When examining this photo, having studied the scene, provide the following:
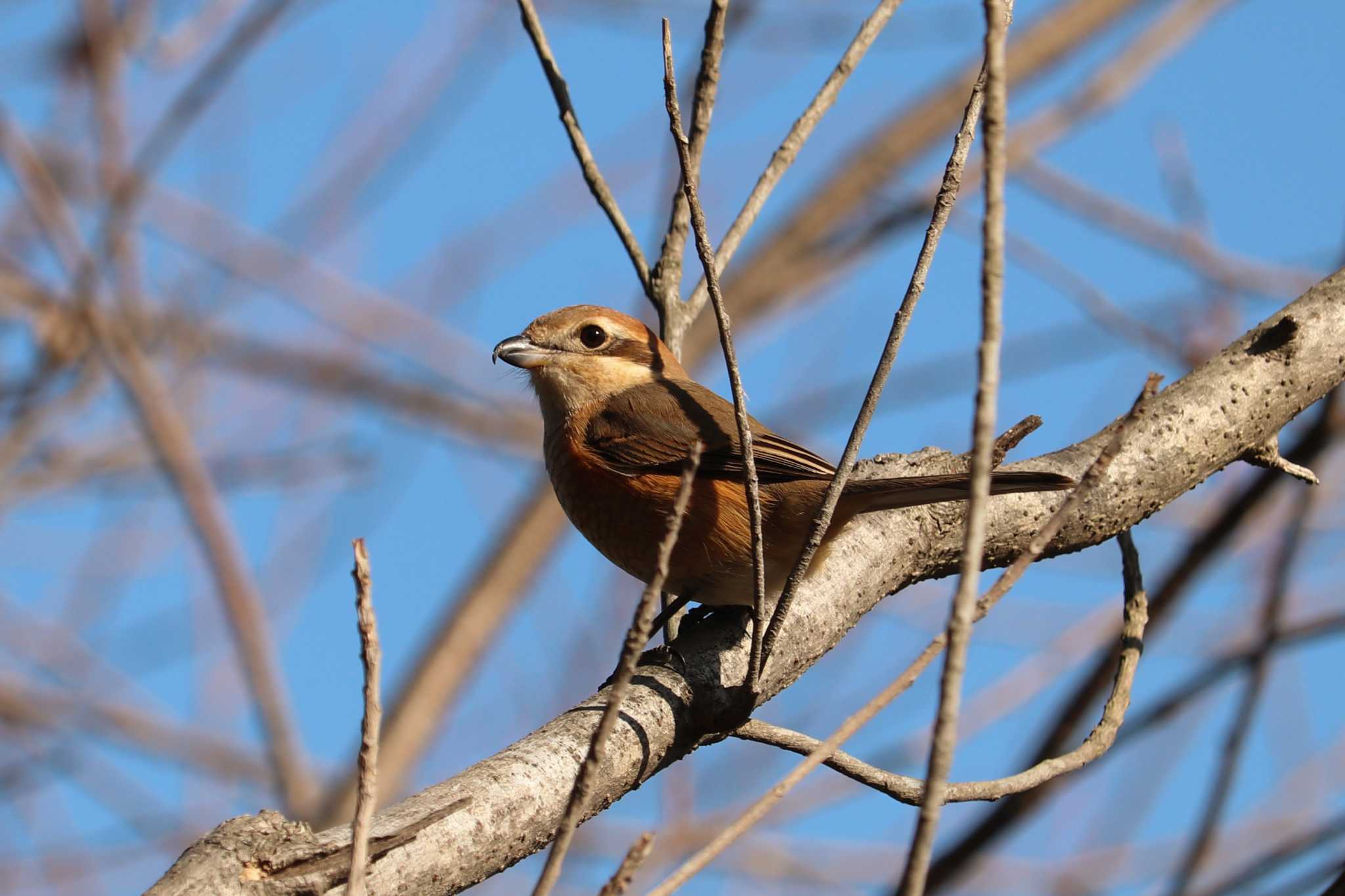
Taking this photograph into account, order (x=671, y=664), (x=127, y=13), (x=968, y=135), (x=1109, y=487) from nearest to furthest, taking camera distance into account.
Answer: (x=968, y=135) < (x=671, y=664) < (x=1109, y=487) < (x=127, y=13)

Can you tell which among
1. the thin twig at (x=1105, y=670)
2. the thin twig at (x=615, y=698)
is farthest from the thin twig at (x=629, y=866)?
the thin twig at (x=1105, y=670)

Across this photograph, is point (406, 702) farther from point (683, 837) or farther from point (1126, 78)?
point (1126, 78)

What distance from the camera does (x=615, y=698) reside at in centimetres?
185

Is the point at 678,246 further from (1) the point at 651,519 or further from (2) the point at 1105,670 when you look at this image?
(2) the point at 1105,670

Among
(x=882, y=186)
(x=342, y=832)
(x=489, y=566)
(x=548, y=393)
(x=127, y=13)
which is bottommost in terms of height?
(x=342, y=832)

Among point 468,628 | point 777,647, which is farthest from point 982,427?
point 468,628

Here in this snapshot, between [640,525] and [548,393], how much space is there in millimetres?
964

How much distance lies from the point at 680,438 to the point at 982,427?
264 centimetres

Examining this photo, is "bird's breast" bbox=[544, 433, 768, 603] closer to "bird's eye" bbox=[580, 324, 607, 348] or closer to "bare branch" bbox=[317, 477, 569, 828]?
"bird's eye" bbox=[580, 324, 607, 348]

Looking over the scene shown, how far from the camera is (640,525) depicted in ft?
13.7

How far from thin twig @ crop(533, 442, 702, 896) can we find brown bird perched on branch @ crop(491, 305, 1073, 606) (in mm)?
1398

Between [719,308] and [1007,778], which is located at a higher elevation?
[719,308]

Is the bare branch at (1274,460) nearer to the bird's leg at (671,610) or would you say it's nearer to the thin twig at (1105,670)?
the thin twig at (1105,670)

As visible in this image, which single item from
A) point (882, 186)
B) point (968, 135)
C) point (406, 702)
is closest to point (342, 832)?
point (968, 135)
